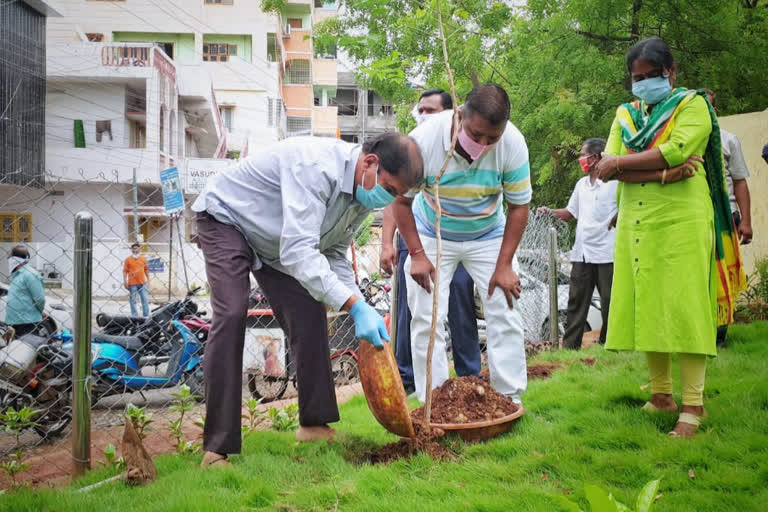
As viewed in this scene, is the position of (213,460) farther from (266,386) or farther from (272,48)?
(272,48)

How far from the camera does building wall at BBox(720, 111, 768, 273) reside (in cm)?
823

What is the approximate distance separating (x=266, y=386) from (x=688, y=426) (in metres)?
4.41

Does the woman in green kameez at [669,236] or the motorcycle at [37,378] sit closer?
the woman in green kameez at [669,236]

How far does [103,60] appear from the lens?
21344mm

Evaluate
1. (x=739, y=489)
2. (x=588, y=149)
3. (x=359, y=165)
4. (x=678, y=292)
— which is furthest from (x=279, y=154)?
(x=588, y=149)

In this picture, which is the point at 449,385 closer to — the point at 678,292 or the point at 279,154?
the point at 678,292

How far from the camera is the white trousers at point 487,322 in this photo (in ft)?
12.4

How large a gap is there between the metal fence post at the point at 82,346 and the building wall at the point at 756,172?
7.76 metres

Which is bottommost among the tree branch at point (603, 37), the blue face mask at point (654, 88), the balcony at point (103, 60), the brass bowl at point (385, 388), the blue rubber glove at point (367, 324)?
the brass bowl at point (385, 388)

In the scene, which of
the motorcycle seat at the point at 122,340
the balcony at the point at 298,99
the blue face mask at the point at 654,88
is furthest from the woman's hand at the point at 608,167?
the balcony at the point at 298,99

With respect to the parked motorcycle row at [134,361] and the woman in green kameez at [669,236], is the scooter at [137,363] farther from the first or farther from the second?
the woman in green kameez at [669,236]

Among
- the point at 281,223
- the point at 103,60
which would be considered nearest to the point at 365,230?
the point at 281,223

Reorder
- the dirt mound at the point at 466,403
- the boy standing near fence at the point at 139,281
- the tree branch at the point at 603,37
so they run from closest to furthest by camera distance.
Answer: the dirt mound at the point at 466,403
the tree branch at the point at 603,37
the boy standing near fence at the point at 139,281

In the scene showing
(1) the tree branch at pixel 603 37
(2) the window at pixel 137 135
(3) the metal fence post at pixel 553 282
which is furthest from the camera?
(2) the window at pixel 137 135
